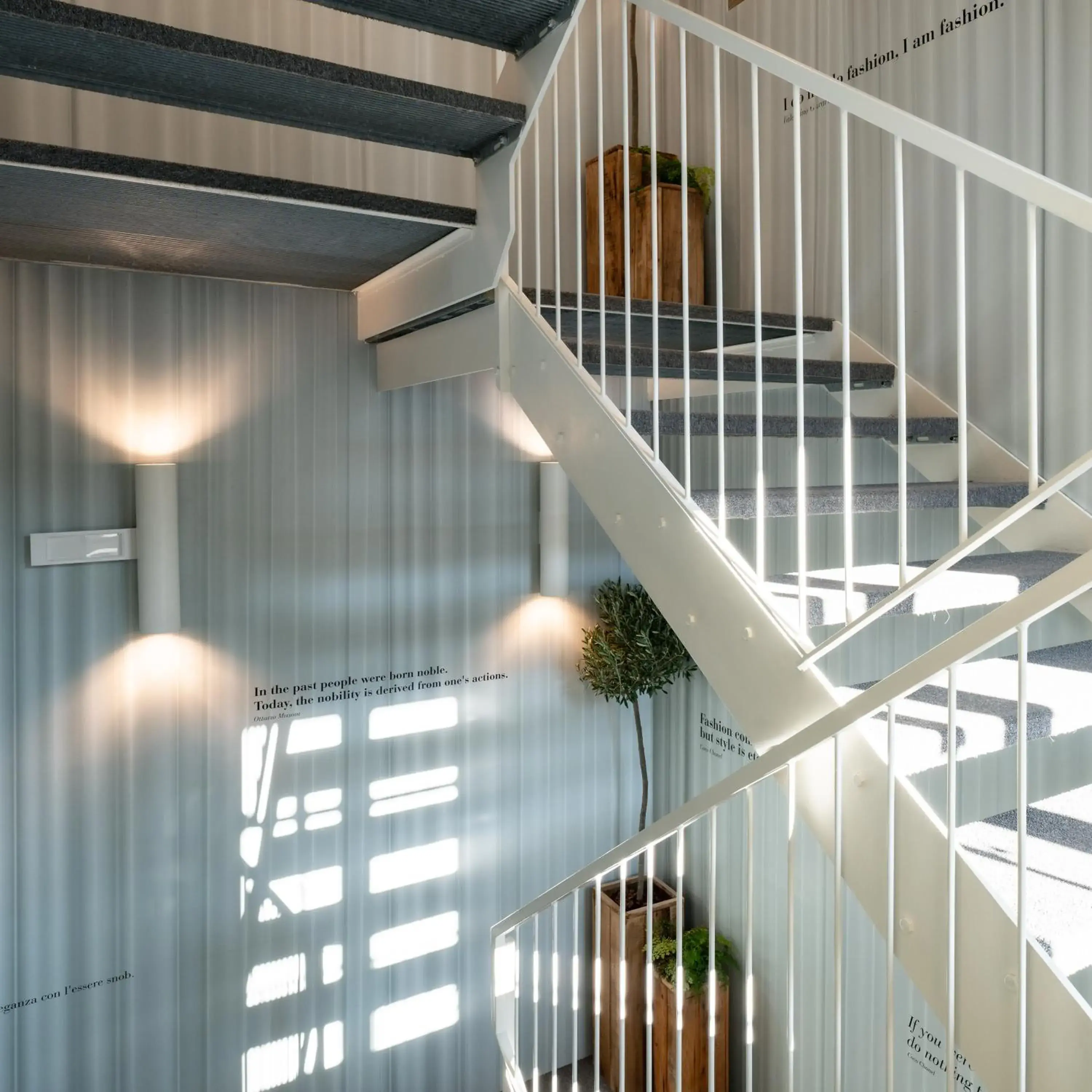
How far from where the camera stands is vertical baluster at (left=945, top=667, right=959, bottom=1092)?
1.31m

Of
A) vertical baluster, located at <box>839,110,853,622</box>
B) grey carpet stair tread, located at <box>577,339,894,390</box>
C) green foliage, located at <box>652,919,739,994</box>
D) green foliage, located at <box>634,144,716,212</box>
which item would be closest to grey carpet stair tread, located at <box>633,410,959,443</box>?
grey carpet stair tread, located at <box>577,339,894,390</box>

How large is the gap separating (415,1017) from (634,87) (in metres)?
3.82

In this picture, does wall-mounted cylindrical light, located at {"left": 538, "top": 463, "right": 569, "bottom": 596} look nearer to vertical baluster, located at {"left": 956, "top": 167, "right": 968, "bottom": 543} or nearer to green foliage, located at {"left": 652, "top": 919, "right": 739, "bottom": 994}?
green foliage, located at {"left": 652, "top": 919, "right": 739, "bottom": 994}

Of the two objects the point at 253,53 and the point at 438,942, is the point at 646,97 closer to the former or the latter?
the point at 253,53

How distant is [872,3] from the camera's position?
2.80m

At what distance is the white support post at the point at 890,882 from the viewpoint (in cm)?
138

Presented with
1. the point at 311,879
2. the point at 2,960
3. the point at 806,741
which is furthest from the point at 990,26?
the point at 2,960

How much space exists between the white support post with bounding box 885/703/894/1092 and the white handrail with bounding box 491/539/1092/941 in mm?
44

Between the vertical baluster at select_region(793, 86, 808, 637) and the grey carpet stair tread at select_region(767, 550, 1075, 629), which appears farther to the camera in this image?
the grey carpet stair tread at select_region(767, 550, 1075, 629)

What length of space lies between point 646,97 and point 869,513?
205cm

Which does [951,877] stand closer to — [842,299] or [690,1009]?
[842,299]

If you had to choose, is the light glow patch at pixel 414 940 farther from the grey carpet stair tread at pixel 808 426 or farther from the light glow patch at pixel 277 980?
the grey carpet stair tread at pixel 808 426

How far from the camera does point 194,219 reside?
7.11 feet

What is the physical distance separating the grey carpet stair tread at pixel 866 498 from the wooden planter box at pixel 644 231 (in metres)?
1.24
